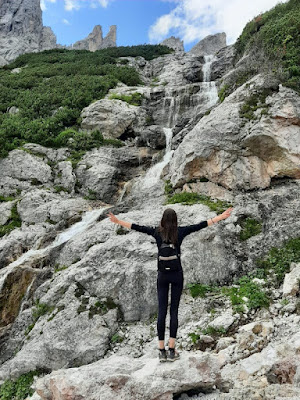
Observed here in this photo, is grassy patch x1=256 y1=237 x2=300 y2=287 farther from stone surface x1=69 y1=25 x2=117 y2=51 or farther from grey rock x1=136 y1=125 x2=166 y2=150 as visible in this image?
stone surface x1=69 y1=25 x2=117 y2=51

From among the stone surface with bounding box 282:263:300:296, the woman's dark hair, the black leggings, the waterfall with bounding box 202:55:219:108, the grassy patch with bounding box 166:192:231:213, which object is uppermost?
the waterfall with bounding box 202:55:219:108

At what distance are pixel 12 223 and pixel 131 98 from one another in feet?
60.4

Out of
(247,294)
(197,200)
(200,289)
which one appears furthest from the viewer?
(197,200)

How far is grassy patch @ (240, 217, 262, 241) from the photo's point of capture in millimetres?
10398

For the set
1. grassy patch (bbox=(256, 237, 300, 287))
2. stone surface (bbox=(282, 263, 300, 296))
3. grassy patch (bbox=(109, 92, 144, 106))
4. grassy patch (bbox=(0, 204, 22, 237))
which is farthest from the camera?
grassy patch (bbox=(109, 92, 144, 106))

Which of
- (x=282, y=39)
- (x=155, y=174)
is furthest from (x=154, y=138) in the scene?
(x=282, y=39)

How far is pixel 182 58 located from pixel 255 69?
3127cm

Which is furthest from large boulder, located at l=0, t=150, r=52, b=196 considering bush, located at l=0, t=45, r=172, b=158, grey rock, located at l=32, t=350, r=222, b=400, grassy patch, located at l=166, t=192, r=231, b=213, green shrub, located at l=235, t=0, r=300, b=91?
grey rock, located at l=32, t=350, r=222, b=400

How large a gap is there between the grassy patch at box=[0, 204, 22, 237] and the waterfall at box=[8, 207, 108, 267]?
3185 millimetres

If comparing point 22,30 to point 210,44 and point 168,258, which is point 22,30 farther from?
point 168,258

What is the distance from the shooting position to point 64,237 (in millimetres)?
14312

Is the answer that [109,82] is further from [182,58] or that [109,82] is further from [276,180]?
[276,180]

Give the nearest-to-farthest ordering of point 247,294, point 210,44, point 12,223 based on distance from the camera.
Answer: point 247,294 → point 12,223 → point 210,44

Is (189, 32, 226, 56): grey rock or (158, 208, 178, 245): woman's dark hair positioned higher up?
(189, 32, 226, 56): grey rock
